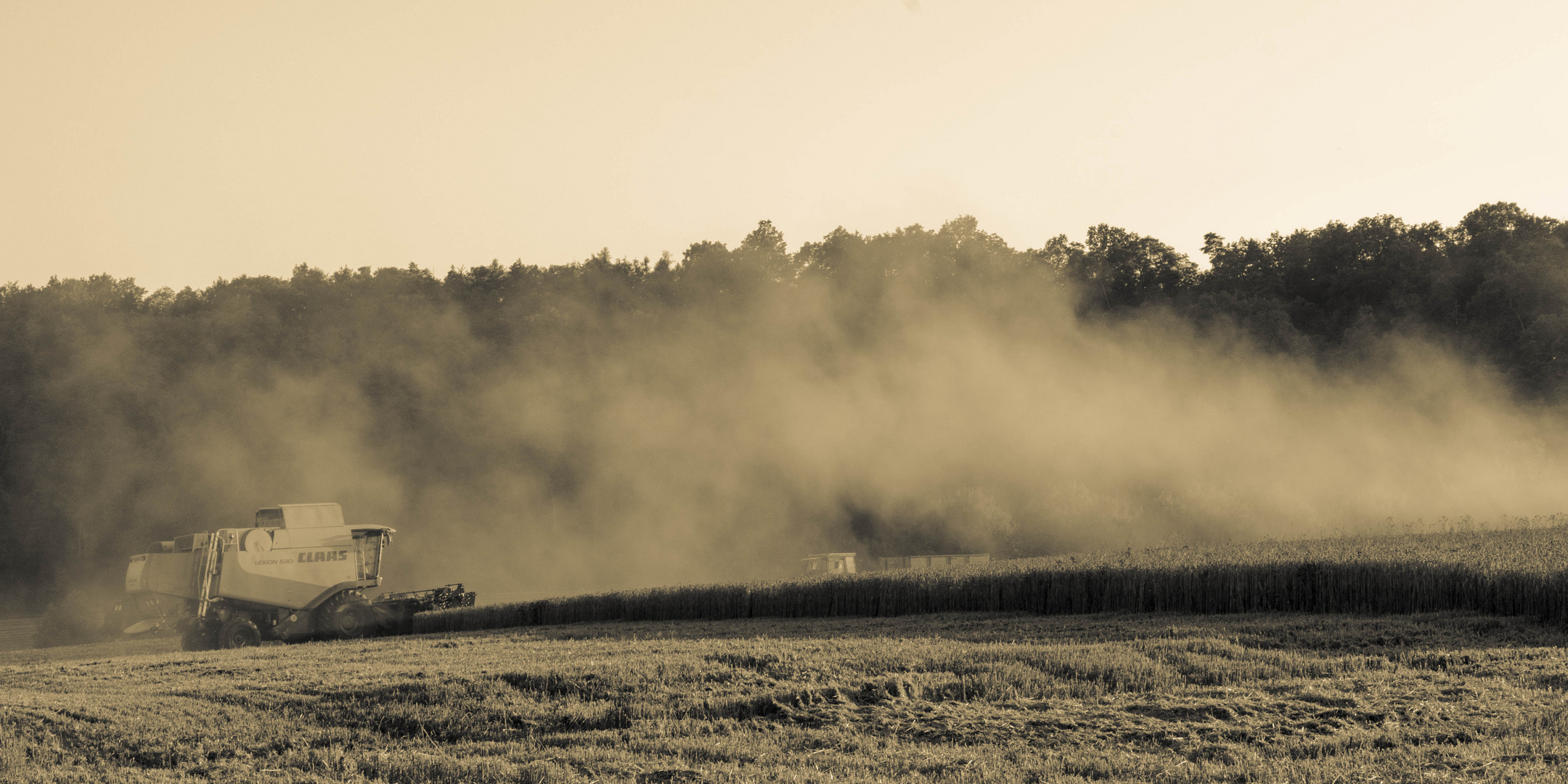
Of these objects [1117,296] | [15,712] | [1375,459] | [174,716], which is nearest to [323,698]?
[174,716]

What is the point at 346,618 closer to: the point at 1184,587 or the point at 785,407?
the point at 1184,587

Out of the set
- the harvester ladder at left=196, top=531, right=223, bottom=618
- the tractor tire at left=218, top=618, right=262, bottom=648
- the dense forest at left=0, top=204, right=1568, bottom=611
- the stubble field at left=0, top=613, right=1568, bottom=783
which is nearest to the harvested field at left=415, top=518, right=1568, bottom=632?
the stubble field at left=0, top=613, right=1568, bottom=783

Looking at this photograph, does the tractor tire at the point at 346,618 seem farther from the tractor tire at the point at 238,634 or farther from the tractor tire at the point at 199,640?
the tractor tire at the point at 199,640

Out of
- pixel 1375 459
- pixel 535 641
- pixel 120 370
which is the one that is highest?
pixel 120 370

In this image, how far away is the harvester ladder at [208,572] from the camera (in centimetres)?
2895

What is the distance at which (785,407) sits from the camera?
7225 centimetres

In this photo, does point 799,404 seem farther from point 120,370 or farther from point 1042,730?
point 1042,730

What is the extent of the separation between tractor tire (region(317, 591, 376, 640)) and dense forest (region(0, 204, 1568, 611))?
27483 millimetres

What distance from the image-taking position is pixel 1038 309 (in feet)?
248

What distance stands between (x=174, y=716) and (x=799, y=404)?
196 ft

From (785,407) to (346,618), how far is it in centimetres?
4455

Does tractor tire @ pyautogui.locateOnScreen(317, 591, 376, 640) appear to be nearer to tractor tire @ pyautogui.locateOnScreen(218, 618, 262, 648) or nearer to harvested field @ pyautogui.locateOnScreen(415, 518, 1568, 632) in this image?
harvested field @ pyautogui.locateOnScreen(415, 518, 1568, 632)

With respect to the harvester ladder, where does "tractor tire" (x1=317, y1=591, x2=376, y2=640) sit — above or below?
below

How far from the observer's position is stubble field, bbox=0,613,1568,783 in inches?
357
